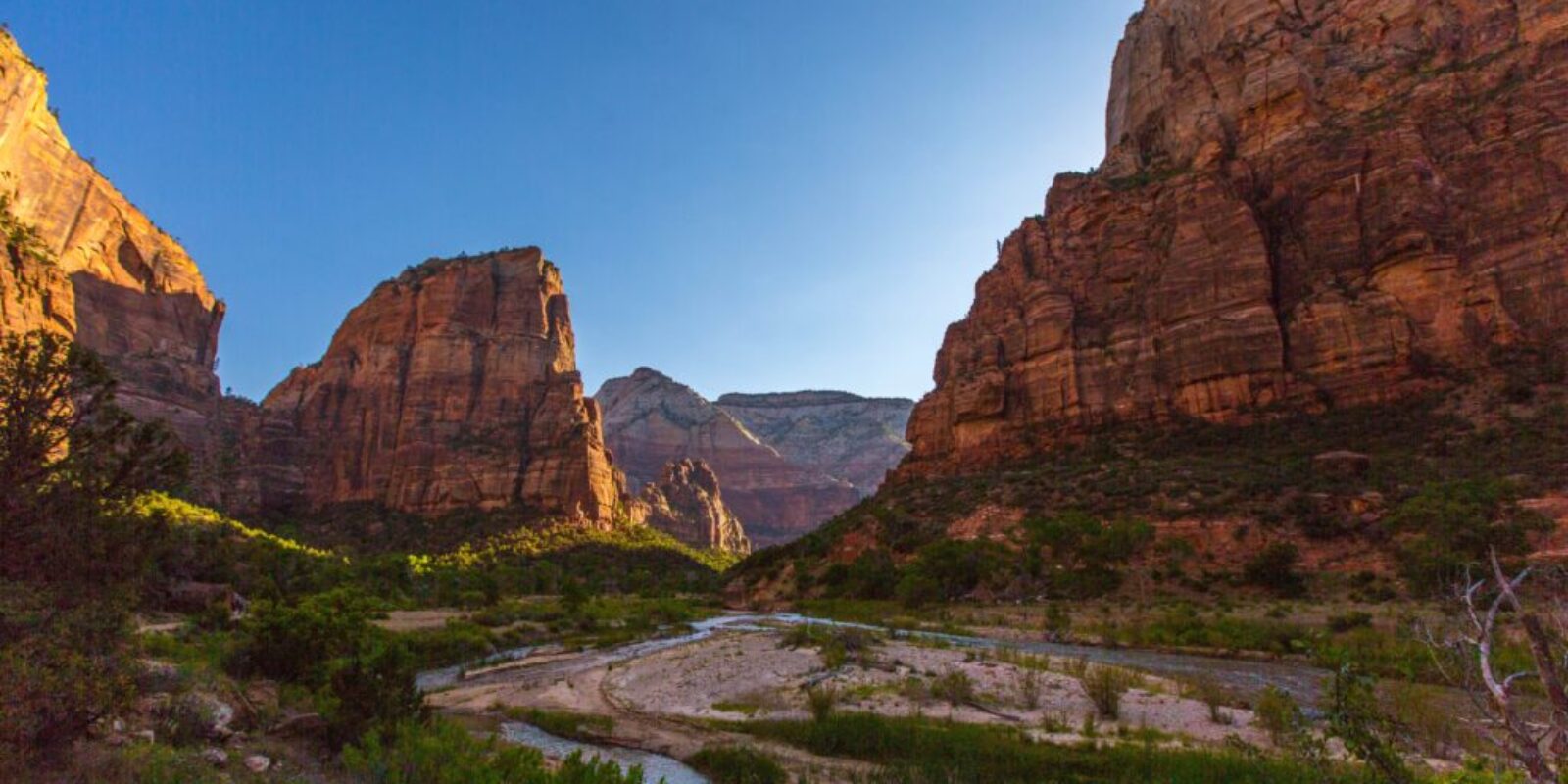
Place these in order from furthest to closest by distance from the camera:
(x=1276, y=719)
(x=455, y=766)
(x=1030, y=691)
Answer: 1. (x=1030, y=691)
2. (x=1276, y=719)
3. (x=455, y=766)

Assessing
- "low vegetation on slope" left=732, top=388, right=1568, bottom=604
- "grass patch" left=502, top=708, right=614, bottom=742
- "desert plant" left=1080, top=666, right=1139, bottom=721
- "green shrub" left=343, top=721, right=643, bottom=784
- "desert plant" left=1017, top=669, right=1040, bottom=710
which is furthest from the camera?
"low vegetation on slope" left=732, top=388, right=1568, bottom=604

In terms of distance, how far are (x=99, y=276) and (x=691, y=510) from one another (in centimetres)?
11294

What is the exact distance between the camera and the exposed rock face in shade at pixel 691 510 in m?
158

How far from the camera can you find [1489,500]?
114 ft

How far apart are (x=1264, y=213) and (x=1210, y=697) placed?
69916 millimetres

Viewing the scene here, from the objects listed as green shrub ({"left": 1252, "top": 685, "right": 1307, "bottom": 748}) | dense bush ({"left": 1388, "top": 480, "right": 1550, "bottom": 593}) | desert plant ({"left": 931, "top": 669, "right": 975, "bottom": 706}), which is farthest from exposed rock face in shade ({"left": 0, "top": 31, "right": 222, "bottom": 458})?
dense bush ({"left": 1388, "top": 480, "right": 1550, "bottom": 593})

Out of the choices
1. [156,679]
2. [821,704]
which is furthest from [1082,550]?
[156,679]

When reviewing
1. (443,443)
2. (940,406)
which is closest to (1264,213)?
(940,406)

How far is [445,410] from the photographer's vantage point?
11219cm

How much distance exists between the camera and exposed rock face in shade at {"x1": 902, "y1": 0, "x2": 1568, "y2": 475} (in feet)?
173

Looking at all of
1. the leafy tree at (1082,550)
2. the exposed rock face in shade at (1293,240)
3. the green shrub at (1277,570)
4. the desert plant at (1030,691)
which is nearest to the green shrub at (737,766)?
the desert plant at (1030,691)

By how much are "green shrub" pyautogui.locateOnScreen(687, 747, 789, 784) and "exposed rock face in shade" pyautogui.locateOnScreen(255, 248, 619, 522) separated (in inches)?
3781

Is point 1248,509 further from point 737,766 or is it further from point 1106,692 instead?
point 737,766

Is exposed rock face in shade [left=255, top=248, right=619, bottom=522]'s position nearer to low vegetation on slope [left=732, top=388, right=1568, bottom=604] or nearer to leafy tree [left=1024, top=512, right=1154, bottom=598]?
low vegetation on slope [left=732, top=388, right=1568, bottom=604]
